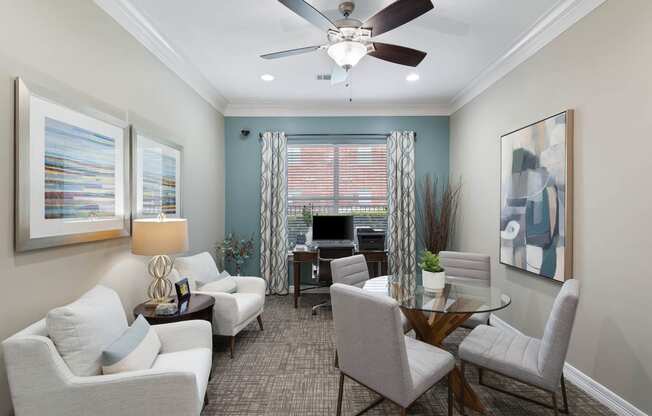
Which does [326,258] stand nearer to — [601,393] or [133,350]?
[133,350]

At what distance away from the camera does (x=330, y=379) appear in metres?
2.49

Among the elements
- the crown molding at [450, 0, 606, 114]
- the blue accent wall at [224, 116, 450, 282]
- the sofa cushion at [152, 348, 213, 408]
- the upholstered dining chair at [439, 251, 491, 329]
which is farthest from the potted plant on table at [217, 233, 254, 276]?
the crown molding at [450, 0, 606, 114]

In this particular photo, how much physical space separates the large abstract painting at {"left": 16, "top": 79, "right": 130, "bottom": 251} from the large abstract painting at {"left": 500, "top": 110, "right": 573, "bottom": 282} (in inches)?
134

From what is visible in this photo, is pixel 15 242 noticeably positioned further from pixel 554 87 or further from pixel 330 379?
pixel 554 87

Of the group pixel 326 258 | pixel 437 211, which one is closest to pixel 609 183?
pixel 437 211

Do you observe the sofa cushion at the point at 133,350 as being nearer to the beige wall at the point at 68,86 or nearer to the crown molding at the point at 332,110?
the beige wall at the point at 68,86

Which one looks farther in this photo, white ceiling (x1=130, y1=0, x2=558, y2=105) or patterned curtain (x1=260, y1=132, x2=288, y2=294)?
patterned curtain (x1=260, y1=132, x2=288, y2=294)

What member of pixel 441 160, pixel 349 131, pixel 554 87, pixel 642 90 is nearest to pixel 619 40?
pixel 642 90

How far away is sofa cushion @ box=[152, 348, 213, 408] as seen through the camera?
5.87 ft

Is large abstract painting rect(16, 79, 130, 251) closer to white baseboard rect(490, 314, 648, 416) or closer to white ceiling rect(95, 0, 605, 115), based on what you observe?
white ceiling rect(95, 0, 605, 115)

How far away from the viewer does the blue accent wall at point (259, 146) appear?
192 inches

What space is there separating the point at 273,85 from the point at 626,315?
3959mm

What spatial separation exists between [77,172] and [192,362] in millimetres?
1380

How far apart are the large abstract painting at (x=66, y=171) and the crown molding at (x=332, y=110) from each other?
2576 millimetres
